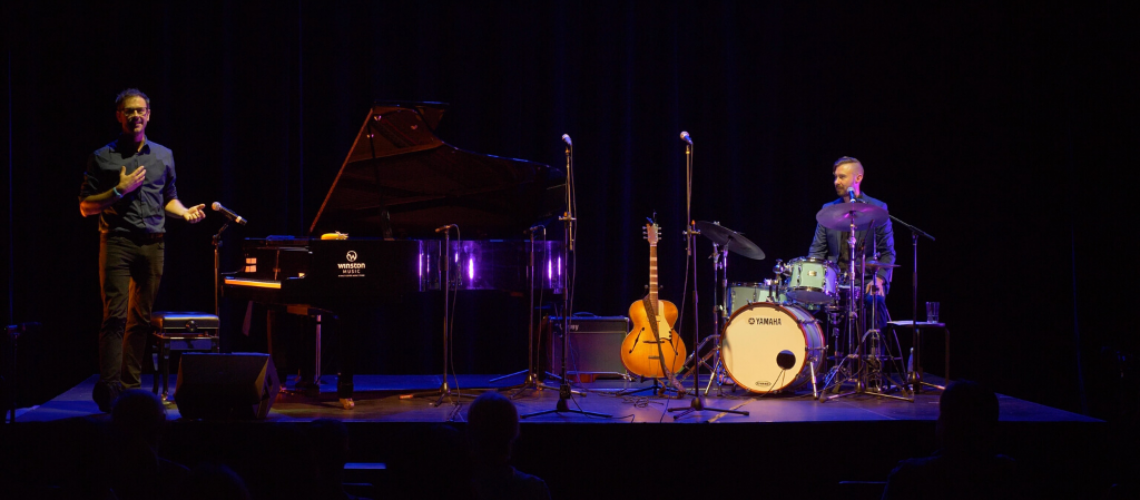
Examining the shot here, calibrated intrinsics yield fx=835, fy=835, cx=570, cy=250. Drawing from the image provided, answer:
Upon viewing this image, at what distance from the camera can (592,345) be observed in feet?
23.0

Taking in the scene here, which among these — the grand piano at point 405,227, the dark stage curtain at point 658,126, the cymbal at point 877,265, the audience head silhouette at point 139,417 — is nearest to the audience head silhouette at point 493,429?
the audience head silhouette at point 139,417

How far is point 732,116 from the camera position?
798cm

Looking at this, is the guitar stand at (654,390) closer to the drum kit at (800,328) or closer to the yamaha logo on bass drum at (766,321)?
the drum kit at (800,328)

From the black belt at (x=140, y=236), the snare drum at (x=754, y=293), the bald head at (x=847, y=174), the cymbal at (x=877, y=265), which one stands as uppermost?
the bald head at (x=847, y=174)

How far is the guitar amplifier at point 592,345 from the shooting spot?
22.9 feet

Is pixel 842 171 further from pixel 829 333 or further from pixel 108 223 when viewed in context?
pixel 108 223

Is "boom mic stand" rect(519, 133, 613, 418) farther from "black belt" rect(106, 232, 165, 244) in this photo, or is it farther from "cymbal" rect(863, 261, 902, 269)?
"black belt" rect(106, 232, 165, 244)

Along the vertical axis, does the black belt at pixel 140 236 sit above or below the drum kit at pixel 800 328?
Answer: above

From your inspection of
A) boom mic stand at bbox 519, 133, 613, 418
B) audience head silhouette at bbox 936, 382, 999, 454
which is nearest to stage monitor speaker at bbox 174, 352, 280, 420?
boom mic stand at bbox 519, 133, 613, 418

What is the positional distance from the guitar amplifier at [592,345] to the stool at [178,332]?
101 inches

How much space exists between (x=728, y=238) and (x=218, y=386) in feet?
11.4

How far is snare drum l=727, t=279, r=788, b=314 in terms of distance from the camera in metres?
6.33

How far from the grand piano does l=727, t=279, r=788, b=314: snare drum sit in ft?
4.75

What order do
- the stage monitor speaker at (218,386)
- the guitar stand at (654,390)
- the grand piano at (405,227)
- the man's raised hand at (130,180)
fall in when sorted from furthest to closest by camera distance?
the guitar stand at (654,390) → the grand piano at (405,227) → the man's raised hand at (130,180) → the stage monitor speaker at (218,386)
